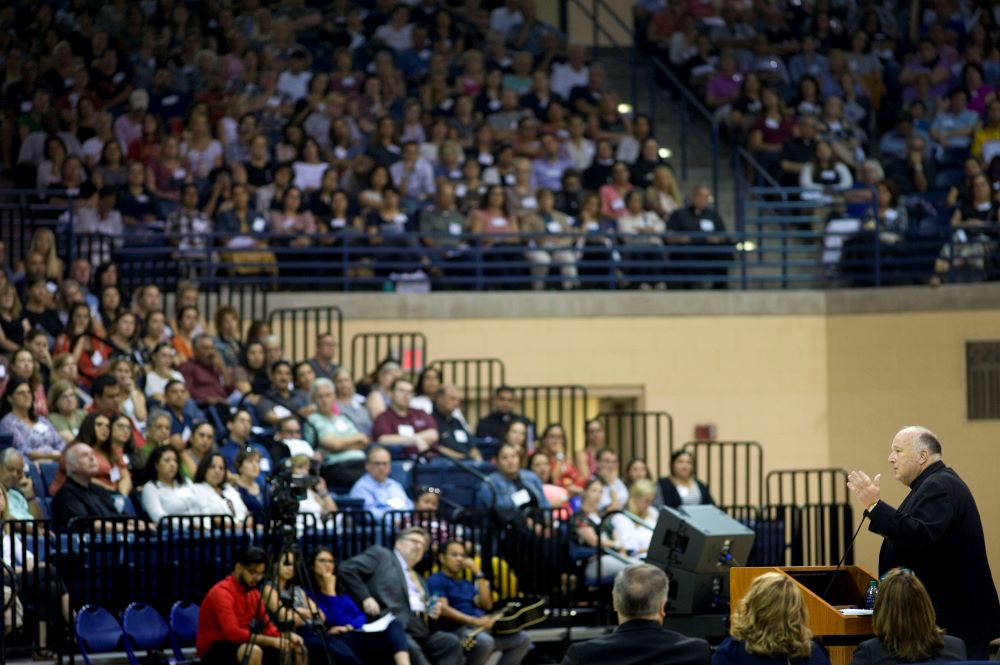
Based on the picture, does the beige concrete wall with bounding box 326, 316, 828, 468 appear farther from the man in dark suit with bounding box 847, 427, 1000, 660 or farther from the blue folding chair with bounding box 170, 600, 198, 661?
the man in dark suit with bounding box 847, 427, 1000, 660

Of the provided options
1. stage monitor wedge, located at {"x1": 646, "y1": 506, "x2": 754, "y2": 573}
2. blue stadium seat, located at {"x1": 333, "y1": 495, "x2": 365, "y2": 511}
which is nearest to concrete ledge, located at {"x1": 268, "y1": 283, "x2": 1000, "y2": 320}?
blue stadium seat, located at {"x1": 333, "y1": 495, "x2": 365, "y2": 511}

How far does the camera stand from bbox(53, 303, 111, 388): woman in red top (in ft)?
49.1

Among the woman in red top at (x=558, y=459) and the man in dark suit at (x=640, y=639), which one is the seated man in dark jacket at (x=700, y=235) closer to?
the woman in red top at (x=558, y=459)

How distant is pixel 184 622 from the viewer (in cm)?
1248

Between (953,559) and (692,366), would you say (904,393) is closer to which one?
(692,366)

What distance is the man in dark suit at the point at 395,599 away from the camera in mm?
12633

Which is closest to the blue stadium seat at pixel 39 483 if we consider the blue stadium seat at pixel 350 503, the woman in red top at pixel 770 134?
the blue stadium seat at pixel 350 503

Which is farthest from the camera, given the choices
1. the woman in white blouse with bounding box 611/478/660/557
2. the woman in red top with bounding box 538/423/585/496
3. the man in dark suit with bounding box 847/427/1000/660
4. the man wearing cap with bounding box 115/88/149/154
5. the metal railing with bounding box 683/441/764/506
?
the man wearing cap with bounding box 115/88/149/154

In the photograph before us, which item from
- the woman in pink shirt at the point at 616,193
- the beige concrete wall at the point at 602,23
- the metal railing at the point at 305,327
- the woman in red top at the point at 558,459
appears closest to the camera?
the woman in red top at the point at 558,459

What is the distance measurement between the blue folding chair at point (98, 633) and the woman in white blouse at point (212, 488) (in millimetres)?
1214

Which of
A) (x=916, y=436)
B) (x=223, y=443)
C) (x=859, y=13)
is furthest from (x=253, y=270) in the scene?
(x=916, y=436)

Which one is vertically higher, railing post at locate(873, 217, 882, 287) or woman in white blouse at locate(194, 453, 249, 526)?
railing post at locate(873, 217, 882, 287)

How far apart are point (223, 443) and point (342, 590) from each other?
2343 mm

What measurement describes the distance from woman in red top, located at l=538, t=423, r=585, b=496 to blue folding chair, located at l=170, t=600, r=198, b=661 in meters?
4.21
